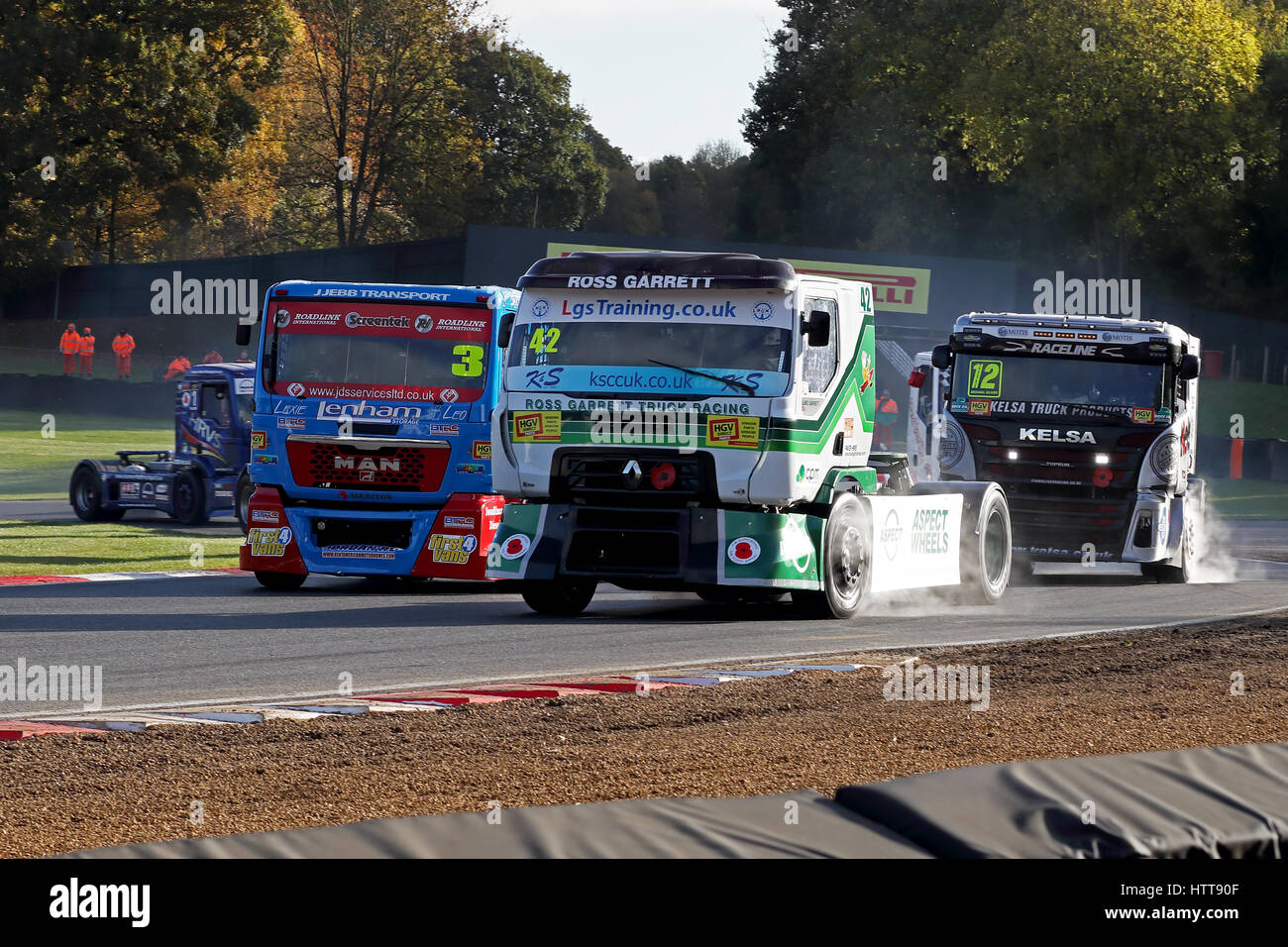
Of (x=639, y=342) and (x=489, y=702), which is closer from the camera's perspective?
(x=489, y=702)

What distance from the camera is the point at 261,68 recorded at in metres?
59.4

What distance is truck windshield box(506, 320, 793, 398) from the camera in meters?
13.1

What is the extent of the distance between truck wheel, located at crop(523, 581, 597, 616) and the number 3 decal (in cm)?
221

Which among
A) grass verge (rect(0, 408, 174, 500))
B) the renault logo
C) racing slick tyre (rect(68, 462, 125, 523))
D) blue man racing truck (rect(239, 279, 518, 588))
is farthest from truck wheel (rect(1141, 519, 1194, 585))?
grass verge (rect(0, 408, 174, 500))

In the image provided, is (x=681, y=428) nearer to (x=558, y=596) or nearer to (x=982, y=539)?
(x=558, y=596)

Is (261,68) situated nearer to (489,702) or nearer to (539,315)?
(539,315)

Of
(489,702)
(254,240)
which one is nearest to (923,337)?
(254,240)

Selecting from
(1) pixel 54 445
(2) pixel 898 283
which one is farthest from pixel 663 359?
(2) pixel 898 283

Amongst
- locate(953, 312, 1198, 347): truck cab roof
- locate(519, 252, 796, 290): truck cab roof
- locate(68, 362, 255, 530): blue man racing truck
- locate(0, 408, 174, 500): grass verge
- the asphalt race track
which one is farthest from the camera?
locate(0, 408, 174, 500): grass verge

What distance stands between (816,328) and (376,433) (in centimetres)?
449

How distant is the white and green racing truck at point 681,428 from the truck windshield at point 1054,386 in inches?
197

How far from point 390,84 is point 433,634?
53.2m

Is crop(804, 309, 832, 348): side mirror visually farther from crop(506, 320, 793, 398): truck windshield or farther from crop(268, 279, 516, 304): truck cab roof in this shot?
crop(268, 279, 516, 304): truck cab roof

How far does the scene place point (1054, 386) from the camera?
18.4m
